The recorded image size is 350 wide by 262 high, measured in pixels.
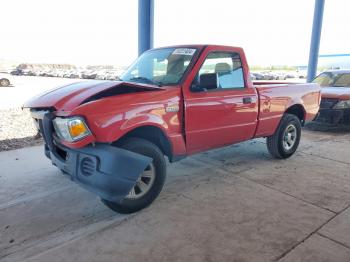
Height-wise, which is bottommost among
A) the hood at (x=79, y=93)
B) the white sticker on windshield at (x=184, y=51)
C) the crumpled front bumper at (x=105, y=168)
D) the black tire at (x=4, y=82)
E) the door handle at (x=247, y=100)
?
the black tire at (x=4, y=82)

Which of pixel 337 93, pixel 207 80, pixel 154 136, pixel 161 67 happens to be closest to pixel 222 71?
pixel 207 80

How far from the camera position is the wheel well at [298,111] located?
5.61 m

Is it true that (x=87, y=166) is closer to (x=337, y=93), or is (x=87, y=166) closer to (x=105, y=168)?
(x=105, y=168)

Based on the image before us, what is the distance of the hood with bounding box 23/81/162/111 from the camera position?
3.17 metres

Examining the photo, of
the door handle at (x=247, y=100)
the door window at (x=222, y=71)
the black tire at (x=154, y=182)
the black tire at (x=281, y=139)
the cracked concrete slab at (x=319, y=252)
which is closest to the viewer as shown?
the cracked concrete slab at (x=319, y=252)

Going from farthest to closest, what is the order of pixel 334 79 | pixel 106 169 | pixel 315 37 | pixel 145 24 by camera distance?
pixel 315 37, pixel 334 79, pixel 145 24, pixel 106 169

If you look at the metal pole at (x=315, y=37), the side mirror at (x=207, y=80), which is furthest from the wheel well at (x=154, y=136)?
the metal pole at (x=315, y=37)

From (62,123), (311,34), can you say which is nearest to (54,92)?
(62,123)

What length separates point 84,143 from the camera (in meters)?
3.07

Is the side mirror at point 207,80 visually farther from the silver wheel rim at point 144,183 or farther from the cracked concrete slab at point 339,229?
the cracked concrete slab at point 339,229

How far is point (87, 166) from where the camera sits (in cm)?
311

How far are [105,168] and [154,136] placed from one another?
2.94 feet

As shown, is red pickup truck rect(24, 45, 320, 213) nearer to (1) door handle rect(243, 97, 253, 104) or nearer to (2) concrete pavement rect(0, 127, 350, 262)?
(1) door handle rect(243, 97, 253, 104)

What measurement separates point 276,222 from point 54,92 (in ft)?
9.37
